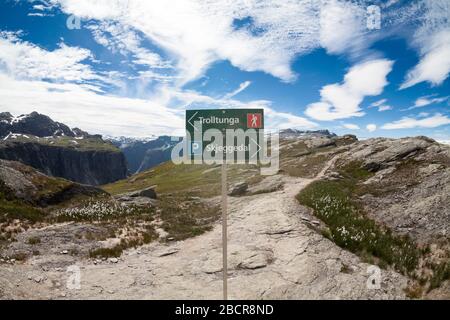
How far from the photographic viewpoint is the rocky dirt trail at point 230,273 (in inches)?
585

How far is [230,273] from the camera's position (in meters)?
17.3

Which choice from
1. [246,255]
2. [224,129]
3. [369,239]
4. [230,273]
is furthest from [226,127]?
[369,239]

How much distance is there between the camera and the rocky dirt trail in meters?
14.9

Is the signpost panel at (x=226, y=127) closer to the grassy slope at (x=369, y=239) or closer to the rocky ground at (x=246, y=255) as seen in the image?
the rocky ground at (x=246, y=255)

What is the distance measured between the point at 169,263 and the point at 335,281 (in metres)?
9.50

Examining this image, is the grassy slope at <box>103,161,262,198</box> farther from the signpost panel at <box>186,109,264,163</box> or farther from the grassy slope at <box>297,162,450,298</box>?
the signpost panel at <box>186,109,264,163</box>

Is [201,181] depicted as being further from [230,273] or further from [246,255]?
[230,273]

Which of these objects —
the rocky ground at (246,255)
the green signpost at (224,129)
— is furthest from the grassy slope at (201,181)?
the green signpost at (224,129)

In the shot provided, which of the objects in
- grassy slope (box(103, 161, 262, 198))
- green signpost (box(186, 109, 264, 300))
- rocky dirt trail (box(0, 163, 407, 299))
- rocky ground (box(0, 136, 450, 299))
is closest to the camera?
green signpost (box(186, 109, 264, 300))

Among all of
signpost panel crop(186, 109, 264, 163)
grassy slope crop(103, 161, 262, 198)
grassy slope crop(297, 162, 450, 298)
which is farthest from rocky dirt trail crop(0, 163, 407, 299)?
grassy slope crop(103, 161, 262, 198)
